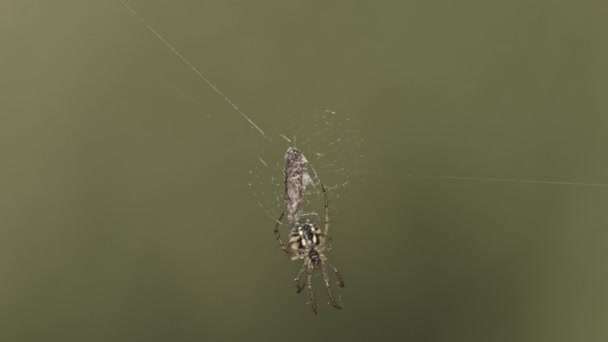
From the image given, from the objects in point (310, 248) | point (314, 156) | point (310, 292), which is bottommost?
point (310, 292)

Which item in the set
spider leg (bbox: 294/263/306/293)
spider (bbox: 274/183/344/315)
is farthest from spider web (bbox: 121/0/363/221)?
spider leg (bbox: 294/263/306/293)

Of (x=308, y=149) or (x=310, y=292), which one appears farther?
(x=310, y=292)

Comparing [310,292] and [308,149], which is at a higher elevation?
[308,149]

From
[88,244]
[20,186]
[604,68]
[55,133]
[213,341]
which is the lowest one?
[213,341]

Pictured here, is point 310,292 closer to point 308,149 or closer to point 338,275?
point 338,275

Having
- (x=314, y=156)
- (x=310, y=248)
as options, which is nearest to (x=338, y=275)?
(x=310, y=248)

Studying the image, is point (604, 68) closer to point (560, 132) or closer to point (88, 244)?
point (560, 132)

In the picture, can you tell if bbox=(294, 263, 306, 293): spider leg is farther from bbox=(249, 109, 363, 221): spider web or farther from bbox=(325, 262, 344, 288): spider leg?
bbox=(249, 109, 363, 221): spider web

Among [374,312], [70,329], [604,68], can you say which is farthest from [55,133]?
[604,68]
